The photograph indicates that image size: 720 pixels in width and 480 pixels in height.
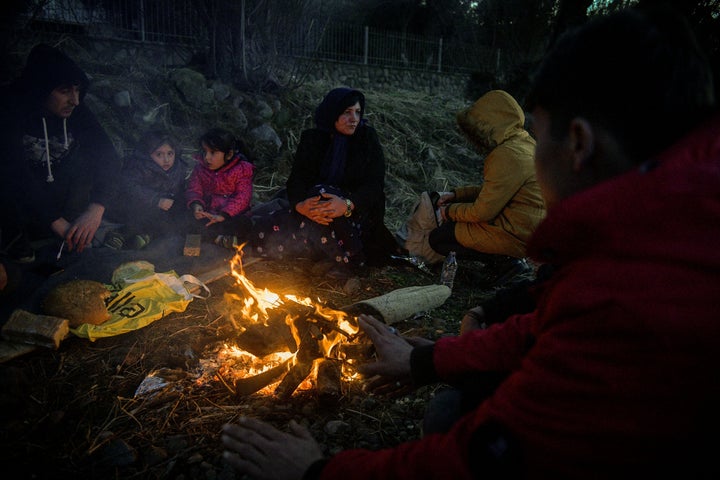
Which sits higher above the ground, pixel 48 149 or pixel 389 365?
pixel 48 149

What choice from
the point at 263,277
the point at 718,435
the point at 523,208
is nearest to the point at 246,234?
the point at 263,277

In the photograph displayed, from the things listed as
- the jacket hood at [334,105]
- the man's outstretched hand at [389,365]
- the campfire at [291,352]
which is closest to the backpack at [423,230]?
the jacket hood at [334,105]

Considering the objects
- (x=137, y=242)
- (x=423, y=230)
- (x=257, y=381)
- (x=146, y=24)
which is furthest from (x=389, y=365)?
(x=146, y=24)

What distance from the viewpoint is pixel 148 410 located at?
8.54 feet

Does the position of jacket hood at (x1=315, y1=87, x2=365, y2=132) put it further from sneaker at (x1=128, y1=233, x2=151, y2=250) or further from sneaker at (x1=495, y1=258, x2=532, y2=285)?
sneaker at (x1=128, y1=233, x2=151, y2=250)

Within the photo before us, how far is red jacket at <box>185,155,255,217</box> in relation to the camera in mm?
5752

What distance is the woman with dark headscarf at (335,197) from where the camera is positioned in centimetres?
495

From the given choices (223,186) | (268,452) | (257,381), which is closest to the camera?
(268,452)

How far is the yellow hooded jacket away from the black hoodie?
438 cm

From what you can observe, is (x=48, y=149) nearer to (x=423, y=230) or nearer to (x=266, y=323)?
(x=266, y=323)

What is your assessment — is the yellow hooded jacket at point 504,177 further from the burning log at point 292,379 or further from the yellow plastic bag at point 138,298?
the yellow plastic bag at point 138,298

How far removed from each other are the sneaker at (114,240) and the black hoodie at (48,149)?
0.48 metres

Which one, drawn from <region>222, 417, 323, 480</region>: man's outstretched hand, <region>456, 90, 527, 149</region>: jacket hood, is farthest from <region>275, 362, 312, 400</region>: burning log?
<region>456, 90, 527, 149</region>: jacket hood

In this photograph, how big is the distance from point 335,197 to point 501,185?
1880 mm
